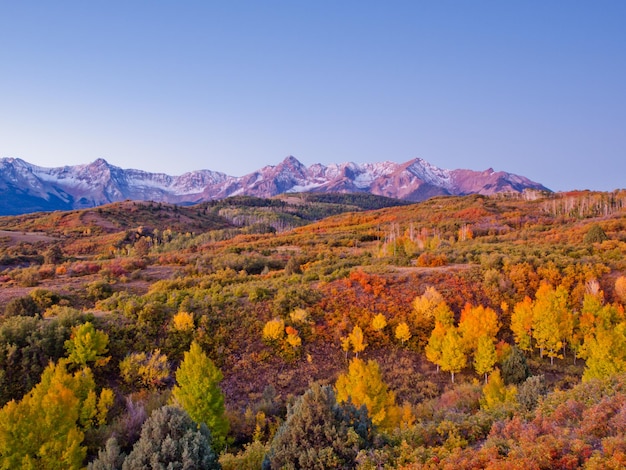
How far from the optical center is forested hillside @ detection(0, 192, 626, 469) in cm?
914

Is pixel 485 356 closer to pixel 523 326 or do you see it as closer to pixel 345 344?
pixel 523 326

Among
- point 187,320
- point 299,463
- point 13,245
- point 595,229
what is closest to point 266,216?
point 13,245

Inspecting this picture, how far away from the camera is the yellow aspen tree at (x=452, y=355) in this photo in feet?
70.6

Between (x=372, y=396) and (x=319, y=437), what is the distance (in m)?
7.37

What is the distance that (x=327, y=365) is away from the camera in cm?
2333

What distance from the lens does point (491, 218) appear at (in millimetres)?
90938

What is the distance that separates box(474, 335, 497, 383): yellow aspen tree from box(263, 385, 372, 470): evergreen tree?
1370 centimetres

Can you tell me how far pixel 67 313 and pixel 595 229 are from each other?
55.5 m

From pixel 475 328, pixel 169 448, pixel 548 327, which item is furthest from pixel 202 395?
pixel 548 327

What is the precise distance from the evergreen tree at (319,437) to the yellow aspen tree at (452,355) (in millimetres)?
13171

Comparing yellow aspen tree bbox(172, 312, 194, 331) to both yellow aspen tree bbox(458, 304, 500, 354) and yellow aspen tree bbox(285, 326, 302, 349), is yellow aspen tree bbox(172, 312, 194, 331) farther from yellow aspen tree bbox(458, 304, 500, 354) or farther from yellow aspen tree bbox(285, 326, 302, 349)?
yellow aspen tree bbox(458, 304, 500, 354)

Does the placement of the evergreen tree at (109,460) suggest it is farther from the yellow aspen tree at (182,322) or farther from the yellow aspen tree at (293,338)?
the yellow aspen tree at (182,322)

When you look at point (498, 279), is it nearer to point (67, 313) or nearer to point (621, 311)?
point (621, 311)

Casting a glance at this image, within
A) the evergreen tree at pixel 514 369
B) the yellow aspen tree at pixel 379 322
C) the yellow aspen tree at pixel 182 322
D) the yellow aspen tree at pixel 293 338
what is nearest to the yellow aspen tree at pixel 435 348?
the yellow aspen tree at pixel 379 322
